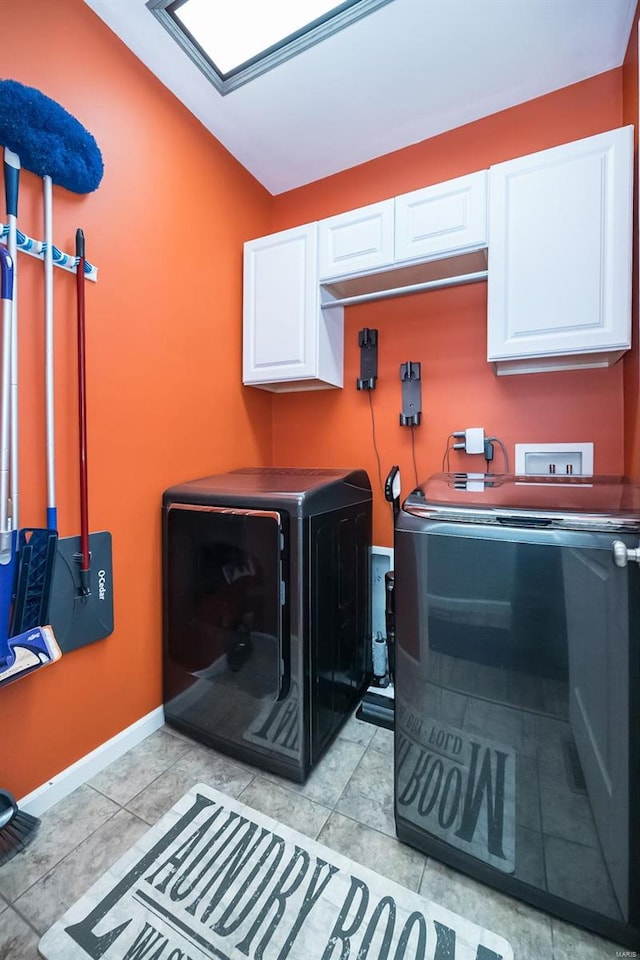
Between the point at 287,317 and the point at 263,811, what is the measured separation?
2.06 metres

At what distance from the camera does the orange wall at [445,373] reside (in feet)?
5.37

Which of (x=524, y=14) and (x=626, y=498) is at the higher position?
(x=524, y=14)

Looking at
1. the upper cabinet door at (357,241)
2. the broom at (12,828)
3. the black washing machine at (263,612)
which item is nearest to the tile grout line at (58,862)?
the broom at (12,828)

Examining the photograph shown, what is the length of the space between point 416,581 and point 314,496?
49cm

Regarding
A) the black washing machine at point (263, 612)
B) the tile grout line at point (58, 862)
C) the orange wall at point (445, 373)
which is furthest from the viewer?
the orange wall at point (445, 373)

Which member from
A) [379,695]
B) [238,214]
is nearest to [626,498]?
[379,695]

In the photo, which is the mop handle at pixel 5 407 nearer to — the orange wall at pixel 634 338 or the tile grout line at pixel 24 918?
the tile grout line at pixel 24 918

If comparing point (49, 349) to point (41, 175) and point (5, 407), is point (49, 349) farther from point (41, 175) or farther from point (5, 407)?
point (41, 175)

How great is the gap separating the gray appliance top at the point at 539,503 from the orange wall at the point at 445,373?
16.4 inches

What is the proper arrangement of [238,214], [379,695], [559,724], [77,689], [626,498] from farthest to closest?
[238,214] → [379,695] → [77,689] → [626,498] → [559,724]

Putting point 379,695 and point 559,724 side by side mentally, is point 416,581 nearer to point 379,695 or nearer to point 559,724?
point 559,724

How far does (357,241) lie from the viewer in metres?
1.77

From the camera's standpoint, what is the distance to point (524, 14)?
1417 mm

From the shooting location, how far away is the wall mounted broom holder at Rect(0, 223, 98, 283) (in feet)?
3.84
